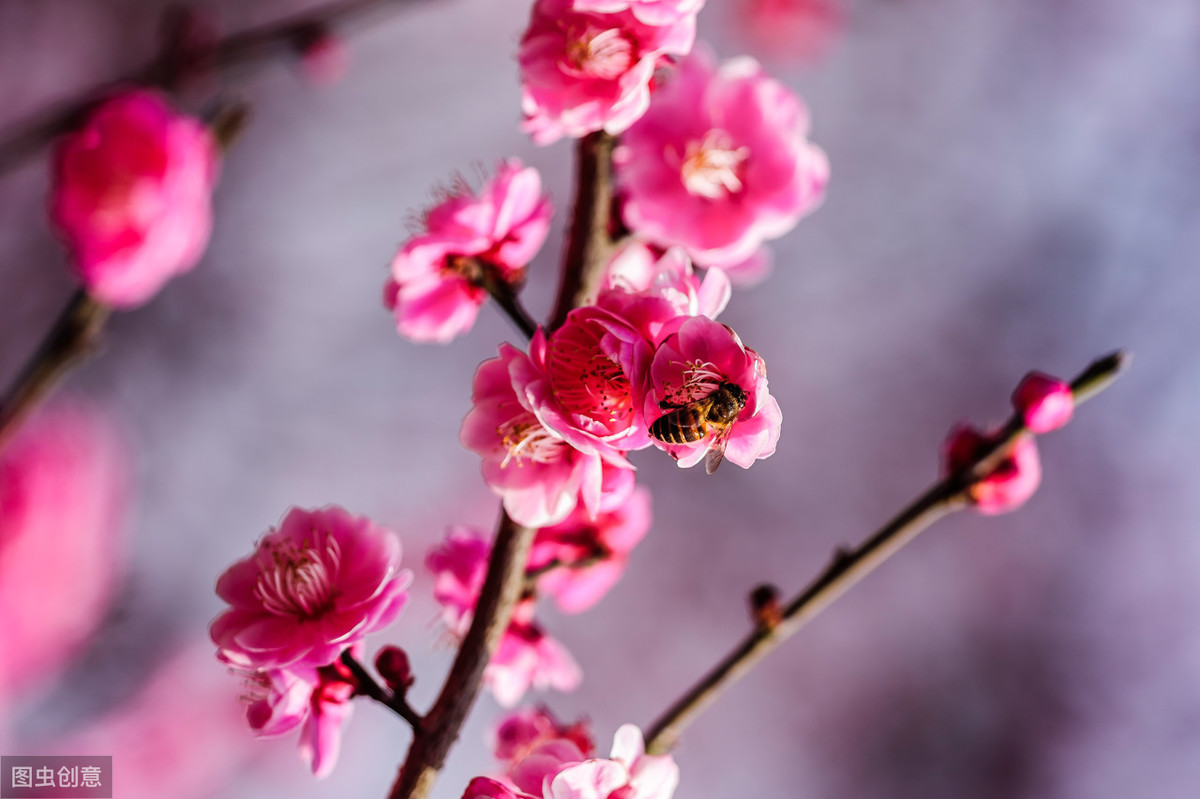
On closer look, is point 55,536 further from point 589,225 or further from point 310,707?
point 589,225

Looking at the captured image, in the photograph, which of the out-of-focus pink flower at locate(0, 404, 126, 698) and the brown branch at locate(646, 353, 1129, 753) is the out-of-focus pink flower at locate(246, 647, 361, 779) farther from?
the out-of-focus pink flower at locate(0, 404, 126, 698)

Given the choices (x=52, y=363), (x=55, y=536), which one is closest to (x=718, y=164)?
(x=52, y=363)

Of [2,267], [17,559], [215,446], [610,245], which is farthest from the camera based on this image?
[215,446]

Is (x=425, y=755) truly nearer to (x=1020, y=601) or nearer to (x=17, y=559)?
(x=17, y=559)

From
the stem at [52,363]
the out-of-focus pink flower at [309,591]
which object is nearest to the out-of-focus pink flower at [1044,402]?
the out-of-focus pink flower at [309,591]

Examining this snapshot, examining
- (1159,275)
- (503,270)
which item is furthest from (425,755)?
(1159,275)

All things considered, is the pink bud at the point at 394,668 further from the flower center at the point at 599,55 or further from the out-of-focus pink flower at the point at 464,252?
the flower center at the point at 599,55
